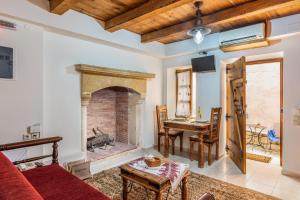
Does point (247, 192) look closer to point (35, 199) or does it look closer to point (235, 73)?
point (235, 73)

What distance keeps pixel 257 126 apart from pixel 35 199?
578 cm

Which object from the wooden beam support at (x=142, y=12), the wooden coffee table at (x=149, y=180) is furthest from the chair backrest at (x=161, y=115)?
the wooden coffee table at (x=149, y=180)

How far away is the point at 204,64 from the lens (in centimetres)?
404

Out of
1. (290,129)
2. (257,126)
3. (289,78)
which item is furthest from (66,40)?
(257,126)

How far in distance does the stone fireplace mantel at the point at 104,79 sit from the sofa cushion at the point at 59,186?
145 centimetres

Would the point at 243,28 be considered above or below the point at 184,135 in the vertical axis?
above

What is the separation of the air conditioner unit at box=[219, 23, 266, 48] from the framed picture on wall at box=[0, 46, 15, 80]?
340cm

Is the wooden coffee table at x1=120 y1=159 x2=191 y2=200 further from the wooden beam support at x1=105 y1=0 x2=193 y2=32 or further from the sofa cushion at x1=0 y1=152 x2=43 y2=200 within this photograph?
the wooden beam support at x1=105 y1=0 x2=193 y2=32

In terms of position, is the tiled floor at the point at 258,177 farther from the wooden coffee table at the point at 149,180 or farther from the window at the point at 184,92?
the window at the point at 184,92

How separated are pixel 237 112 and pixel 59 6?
134 inches

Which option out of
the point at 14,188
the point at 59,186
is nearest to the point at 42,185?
the point at 59,186

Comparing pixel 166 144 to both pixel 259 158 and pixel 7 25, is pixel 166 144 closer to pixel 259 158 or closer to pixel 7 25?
pixel 259 158

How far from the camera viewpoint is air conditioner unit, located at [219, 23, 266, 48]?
3.08 m

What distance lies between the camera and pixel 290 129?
10.2 feet
